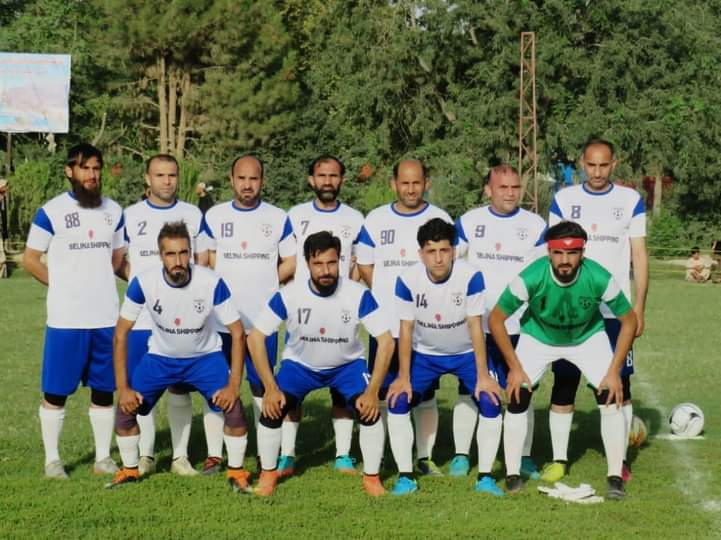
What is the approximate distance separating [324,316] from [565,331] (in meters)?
1.74

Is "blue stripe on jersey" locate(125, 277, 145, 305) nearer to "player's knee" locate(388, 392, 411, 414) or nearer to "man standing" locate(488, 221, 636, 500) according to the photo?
"player's knee" locate(388, 392, 411, 414)

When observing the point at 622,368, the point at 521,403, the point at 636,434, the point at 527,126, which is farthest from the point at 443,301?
the point at 527,126

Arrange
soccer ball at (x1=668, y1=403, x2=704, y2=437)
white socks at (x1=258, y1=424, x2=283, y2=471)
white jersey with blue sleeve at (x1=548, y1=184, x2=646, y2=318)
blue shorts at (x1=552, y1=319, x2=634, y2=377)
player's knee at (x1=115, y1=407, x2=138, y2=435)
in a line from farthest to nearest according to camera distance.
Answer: soccer ball at (x1=668, y1=403, x2=704, y2=437) → white jersey with blue sleeve at (x1=548, y1=184, x2=646, y2=318) → blue shorts at (x1=552, y1=319, x2=634, y2=377) → player's knee at (x1=115, y1=407, x2=138, y2=435) → white socks at (x1=258, y1=424, x2=283, y2=471)

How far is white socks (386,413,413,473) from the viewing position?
782 centimetres

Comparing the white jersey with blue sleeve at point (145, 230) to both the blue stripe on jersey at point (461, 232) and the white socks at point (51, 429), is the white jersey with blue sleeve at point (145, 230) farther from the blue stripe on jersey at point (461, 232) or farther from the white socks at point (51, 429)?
the blue stripe on jersey at point (461, 232)

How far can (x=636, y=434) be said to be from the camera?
9359 millimetres

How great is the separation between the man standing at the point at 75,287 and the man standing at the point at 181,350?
46 cm

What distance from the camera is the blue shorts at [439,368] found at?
8.02 m

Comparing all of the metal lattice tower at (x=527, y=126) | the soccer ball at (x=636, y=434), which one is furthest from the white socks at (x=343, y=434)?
the metal lattice tower at (x=527, y=126)

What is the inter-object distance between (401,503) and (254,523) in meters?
1.10

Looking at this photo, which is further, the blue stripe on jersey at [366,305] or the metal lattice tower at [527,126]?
the metal lattice tower at [527,126]

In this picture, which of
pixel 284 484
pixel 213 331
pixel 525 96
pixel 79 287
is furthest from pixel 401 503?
pixel 525 96

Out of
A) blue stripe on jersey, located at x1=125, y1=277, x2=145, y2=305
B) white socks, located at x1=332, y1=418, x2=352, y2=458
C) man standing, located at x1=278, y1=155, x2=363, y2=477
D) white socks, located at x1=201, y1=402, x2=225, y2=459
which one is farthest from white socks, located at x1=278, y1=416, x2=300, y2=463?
blue stripe on jersey, located at x1=125, y1=277, x2=145, y2=305

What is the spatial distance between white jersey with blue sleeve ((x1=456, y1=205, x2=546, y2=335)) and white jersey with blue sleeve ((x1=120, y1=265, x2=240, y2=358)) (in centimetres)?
203
